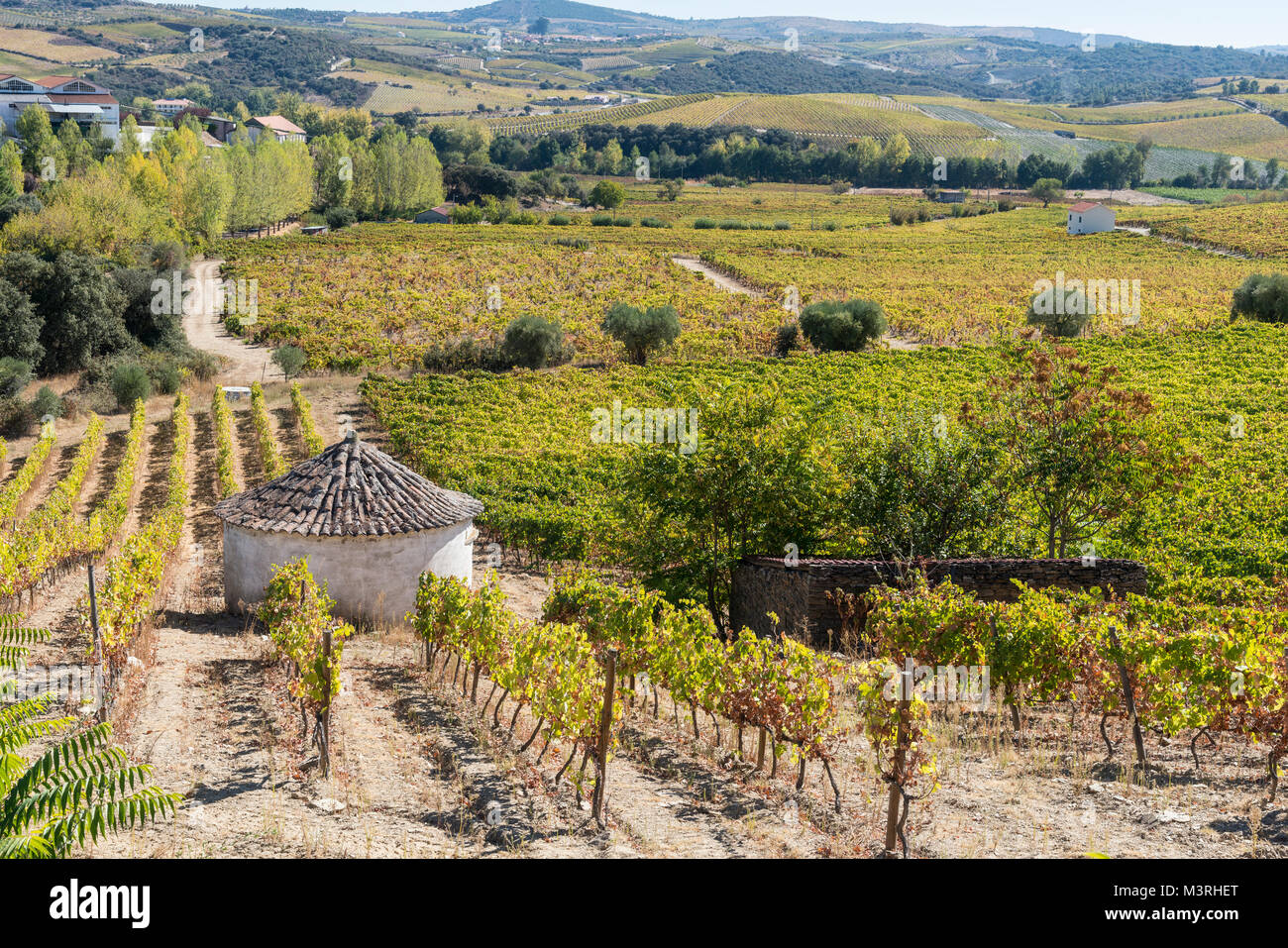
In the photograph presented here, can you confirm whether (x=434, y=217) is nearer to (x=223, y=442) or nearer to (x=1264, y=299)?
(x=1264, y=299)

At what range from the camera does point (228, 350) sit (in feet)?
187

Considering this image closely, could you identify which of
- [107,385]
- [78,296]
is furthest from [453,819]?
[78,296]

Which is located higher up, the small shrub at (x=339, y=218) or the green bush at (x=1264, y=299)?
the small shrub at (x=339, y=218)

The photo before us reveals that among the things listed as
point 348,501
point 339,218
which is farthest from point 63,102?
point 348,501

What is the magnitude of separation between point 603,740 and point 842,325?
47.5 metres

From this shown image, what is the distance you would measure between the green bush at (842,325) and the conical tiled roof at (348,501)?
125 feet

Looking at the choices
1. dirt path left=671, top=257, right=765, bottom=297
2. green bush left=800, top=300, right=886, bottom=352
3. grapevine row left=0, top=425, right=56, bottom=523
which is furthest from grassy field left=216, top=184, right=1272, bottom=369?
grapevine row left=0, top=425, right=56, bottom=523

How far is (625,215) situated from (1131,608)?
119 m

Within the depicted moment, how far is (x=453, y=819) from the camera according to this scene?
1120 cm

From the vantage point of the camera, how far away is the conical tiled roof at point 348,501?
19984 mm

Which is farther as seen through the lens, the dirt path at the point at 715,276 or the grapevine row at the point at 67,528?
the dirt path at the point at 715,276

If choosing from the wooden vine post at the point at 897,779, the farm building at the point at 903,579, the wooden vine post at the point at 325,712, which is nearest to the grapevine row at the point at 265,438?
the farm building at the point at 903,579

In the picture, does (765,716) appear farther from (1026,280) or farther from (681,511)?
(1026,280)

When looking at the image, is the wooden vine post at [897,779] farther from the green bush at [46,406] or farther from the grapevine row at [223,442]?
the green bush at [46,406]
